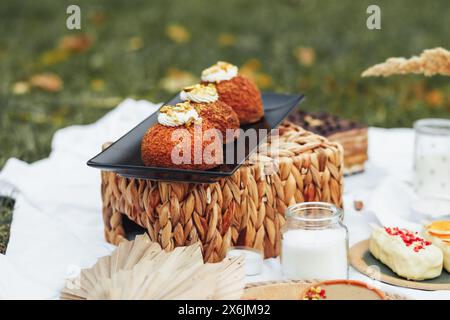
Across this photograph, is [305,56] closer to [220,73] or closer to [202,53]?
[202,53]

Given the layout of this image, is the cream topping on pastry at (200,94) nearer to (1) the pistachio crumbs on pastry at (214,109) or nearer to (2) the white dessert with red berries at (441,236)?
(1) the pistachio crumbs on pastry at (214,109)

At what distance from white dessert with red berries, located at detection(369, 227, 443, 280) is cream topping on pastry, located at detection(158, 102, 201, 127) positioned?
0.60m

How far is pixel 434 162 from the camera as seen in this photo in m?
2.71

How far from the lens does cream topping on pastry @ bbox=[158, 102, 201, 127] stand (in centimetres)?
208

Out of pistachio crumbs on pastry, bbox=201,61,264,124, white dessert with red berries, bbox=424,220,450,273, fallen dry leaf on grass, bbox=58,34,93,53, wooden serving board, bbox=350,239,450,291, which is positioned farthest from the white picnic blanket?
fallen dry leaf on grass, bbox=58,34,93,53

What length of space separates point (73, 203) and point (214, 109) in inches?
26.5

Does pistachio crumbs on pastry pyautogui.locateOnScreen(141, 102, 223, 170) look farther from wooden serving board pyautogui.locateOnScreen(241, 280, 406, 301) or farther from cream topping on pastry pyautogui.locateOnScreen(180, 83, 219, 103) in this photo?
wooden serving board pyautogui.locateOnScreen(241, 280, 406, 301)

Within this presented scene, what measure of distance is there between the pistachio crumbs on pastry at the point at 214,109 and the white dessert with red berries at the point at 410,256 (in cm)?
52

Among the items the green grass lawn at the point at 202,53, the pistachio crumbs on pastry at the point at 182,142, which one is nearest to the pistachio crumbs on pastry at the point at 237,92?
the pistachio crumbs on pastry at the point at 182,142

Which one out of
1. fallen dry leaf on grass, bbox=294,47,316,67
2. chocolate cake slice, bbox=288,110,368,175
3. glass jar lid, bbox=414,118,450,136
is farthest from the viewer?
fallen dry leaf on grass, bbox=294,47,316,67

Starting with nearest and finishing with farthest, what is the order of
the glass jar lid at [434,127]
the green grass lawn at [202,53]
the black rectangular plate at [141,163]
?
the black rectangular plate at [141,163]
the glass jar lid at [434,127]
the green grass lawn at [202,53]

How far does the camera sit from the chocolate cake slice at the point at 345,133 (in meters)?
2.80

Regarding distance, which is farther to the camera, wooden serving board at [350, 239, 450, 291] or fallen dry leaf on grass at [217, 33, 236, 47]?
fallen dry leaf on grass at [217, 33, 236, 47]

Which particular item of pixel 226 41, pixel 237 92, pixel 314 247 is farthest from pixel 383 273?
pixel 226 41
